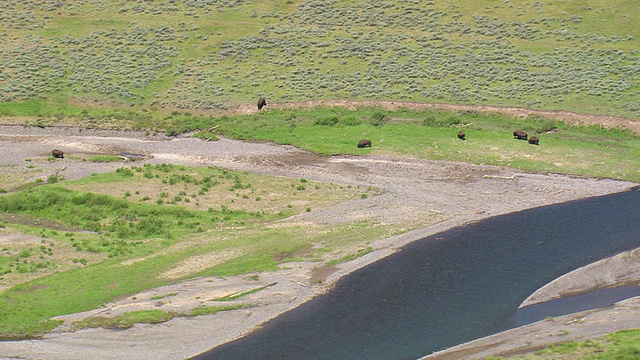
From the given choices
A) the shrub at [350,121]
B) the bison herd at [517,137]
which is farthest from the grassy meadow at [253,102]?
the bison herd at [517,137]

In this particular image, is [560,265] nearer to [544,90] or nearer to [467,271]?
[467,271]

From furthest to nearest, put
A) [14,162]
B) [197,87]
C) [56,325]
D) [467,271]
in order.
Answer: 1. [197,87]
2. [14,162]
3. [467,271]
4. [56,325]

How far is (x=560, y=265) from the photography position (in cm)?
4597

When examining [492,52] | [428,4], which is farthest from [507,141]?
[428,4]

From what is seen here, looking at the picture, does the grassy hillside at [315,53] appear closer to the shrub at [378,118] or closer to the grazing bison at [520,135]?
the shrub at [378,118]

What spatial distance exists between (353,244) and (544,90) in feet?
118

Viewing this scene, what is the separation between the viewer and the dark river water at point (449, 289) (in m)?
37.5

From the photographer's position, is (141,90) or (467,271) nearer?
(467,271)

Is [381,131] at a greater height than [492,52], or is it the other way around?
[492,52]

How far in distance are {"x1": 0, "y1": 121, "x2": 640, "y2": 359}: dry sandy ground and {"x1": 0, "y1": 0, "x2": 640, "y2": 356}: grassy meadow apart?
1.26 meters

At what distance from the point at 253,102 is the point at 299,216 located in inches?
1155

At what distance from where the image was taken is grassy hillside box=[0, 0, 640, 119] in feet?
266

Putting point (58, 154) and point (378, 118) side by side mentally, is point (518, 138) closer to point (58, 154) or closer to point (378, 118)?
point (378, 118)

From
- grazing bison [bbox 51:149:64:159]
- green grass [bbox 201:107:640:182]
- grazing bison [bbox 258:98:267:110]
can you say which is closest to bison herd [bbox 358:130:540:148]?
green grass [bbox 201:107:640:182]
